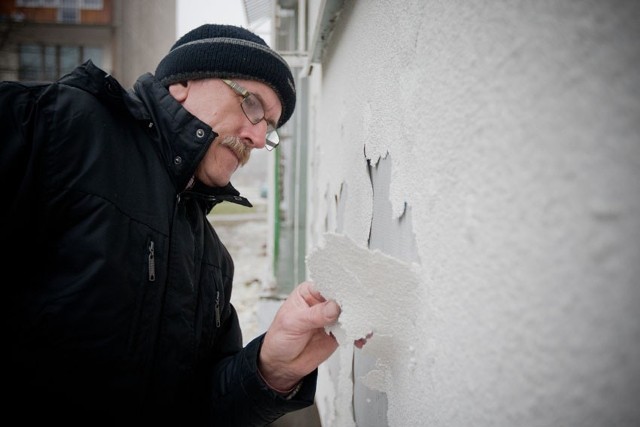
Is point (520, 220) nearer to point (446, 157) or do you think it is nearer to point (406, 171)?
point (446, 157)

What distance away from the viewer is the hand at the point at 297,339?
1.08 m

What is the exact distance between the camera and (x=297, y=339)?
3.92 ft

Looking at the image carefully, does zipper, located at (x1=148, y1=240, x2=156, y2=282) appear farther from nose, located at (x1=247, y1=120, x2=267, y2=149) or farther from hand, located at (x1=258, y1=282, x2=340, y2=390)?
nose, located at (x1=247, y1=120, x2=267, y2=149)

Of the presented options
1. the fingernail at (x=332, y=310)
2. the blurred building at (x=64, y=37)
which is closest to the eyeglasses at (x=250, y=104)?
the fingernail at (x=332, y=310)

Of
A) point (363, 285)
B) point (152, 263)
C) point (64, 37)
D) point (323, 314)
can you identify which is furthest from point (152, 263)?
point (64, 37)

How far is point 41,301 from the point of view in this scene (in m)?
1.03

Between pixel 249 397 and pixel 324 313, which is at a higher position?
pixel 324 313

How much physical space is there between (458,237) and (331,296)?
48cm

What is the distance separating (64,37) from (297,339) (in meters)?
19.4

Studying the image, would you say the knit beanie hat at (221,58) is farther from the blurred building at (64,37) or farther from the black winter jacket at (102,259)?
the blurred building at (64,37)

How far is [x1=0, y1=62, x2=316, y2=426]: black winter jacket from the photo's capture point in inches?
40.5

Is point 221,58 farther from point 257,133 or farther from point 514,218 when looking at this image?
point 514,218

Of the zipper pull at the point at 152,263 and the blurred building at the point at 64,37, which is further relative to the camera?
the blurred building at the point at 64,37

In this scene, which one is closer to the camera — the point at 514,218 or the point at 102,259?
the point at 514,218
